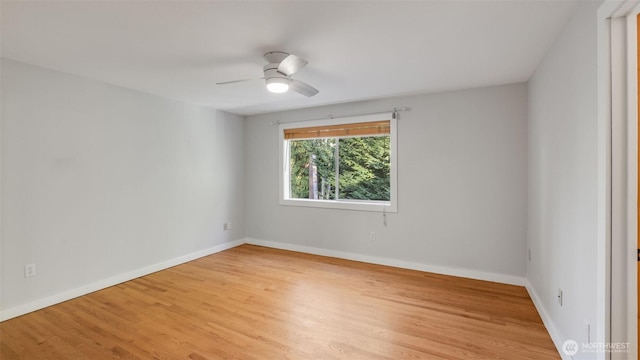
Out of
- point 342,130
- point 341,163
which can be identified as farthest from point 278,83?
point 341,163

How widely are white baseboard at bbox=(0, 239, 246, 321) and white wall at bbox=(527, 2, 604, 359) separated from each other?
4.06 m

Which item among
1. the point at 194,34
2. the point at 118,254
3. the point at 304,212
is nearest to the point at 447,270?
the point at 304,212

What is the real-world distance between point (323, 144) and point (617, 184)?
352 centimetres

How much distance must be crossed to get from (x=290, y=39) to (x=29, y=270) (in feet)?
9.99

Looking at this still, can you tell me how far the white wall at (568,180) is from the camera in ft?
5.17

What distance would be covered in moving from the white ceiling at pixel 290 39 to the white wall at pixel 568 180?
26 cm

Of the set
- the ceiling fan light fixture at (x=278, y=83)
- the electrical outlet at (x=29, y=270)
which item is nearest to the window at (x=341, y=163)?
the ceiling fan light fixture at (x=278, y=83)

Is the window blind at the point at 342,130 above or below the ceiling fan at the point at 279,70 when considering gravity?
below

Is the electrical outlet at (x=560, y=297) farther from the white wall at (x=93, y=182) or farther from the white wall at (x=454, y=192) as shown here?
the white wall at (x=93, y=182)

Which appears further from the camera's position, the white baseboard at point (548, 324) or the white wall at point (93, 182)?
the white wall at point (93, 182)

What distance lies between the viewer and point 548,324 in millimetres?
2283

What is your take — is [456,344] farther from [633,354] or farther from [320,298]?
[320,298]

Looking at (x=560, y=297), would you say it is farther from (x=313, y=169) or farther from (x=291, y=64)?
(x=313, y=169)

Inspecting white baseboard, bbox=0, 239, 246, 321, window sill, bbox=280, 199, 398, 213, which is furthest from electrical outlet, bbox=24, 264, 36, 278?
window sill, bbox=280, 199, 398, 213
